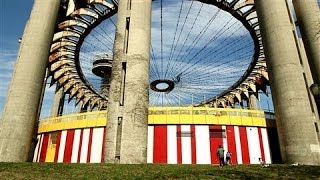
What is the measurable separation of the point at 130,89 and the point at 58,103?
37.2 meters

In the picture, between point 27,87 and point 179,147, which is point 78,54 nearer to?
point 27,87

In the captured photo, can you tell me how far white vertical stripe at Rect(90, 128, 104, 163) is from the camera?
3303 cm

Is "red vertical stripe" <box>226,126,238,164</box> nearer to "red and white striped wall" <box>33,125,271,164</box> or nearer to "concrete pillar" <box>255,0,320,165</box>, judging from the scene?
"red and white striped wall" <box>33,125,271,164</box>

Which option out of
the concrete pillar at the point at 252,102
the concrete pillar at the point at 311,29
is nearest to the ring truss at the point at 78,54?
the concrete pillar at the point at 252,102

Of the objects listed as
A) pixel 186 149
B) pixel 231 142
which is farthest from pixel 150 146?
pixel 231 142

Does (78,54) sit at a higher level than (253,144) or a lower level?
higher

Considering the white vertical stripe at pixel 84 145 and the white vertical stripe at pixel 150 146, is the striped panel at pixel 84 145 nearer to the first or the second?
the white vertical stripe at pixel 84 145

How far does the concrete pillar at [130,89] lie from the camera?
23.8 meters

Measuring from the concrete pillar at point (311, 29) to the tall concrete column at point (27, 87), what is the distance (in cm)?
3043

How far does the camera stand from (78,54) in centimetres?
5062

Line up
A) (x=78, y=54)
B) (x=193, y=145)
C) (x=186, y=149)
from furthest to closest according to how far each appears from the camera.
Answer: (x=78, y=54) → (x=193, y=145) → (x=186, y=149)

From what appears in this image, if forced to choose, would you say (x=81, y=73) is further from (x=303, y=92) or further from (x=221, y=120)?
(x=303, y=92)

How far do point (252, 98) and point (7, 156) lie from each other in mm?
50761

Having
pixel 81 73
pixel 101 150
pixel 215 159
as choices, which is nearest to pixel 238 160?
pixel 215 159
